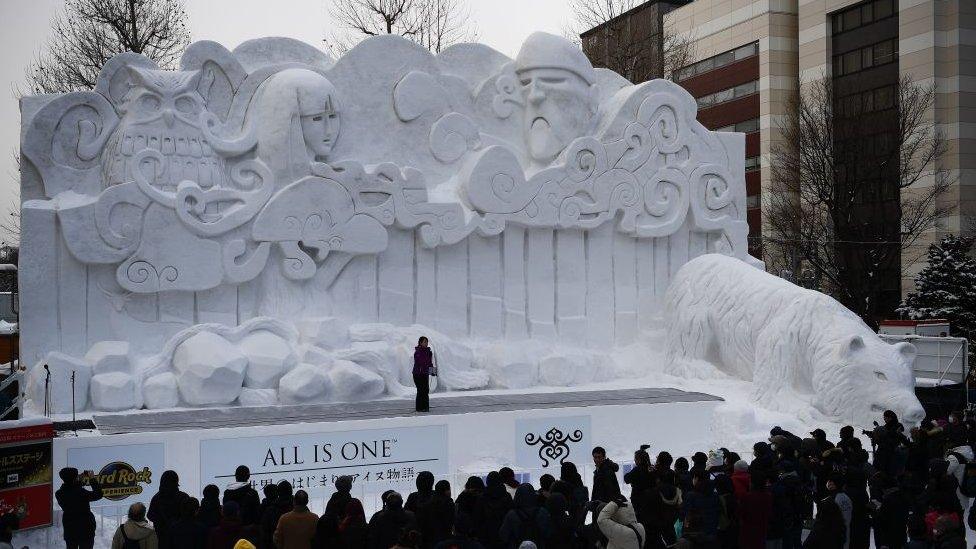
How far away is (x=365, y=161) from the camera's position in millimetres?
12148

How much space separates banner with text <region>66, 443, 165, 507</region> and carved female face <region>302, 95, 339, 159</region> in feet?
13.7

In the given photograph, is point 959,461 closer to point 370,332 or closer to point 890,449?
point 890,449

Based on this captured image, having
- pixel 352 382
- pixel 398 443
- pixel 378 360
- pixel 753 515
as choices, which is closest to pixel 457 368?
pixel 378 360

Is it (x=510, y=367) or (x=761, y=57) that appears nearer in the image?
(x=510, y=367)

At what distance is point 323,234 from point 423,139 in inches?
73.8

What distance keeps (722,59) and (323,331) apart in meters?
20.4

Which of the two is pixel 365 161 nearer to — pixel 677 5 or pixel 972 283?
pixel 972 283

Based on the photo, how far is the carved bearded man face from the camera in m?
13.0

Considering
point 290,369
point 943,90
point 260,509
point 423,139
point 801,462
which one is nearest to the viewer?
point 260,509

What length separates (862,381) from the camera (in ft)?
35.3

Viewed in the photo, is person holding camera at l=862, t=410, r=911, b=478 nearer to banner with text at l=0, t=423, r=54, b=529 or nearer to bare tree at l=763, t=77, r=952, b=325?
banner with text at l=0, t=423, r=54, b=529

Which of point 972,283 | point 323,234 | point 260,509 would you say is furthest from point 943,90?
point 260,509

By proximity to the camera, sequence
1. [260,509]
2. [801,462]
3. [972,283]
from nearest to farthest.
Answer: [260,509] → [801,462] → [972,283]

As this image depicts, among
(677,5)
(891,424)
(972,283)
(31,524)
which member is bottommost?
(31,524)
